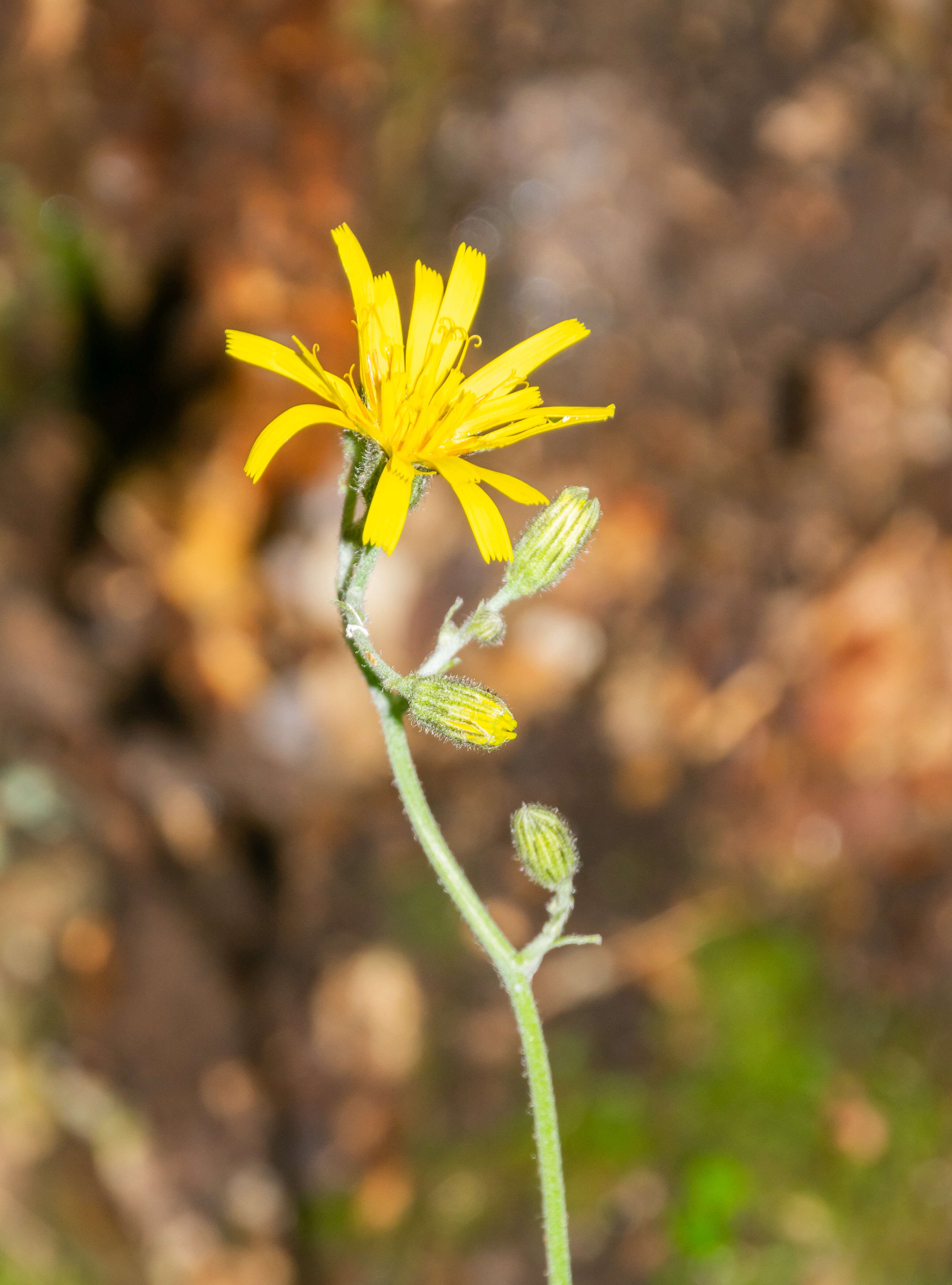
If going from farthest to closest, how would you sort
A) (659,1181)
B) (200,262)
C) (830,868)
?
(200,262) < (830,868) < (659,1181)

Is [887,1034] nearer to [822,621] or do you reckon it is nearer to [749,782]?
[749,782]

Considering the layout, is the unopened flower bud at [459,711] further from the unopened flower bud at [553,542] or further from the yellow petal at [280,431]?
the yellow petal at [280,431]

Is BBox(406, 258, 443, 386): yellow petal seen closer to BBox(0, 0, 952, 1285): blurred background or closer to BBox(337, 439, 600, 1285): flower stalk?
BBox(337, 439, 600, 1285): flower stalk

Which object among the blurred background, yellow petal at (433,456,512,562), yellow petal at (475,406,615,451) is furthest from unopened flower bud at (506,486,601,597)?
the blurred background

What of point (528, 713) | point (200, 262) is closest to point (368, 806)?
point (528, 713)

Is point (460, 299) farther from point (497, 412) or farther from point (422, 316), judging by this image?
point (497, 412)

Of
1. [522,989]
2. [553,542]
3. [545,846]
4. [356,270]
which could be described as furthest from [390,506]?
[522,989]

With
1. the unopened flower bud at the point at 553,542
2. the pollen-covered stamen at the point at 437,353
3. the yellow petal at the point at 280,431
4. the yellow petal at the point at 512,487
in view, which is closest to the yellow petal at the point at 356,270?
the pollen-covered stamen at the point at 437,353
